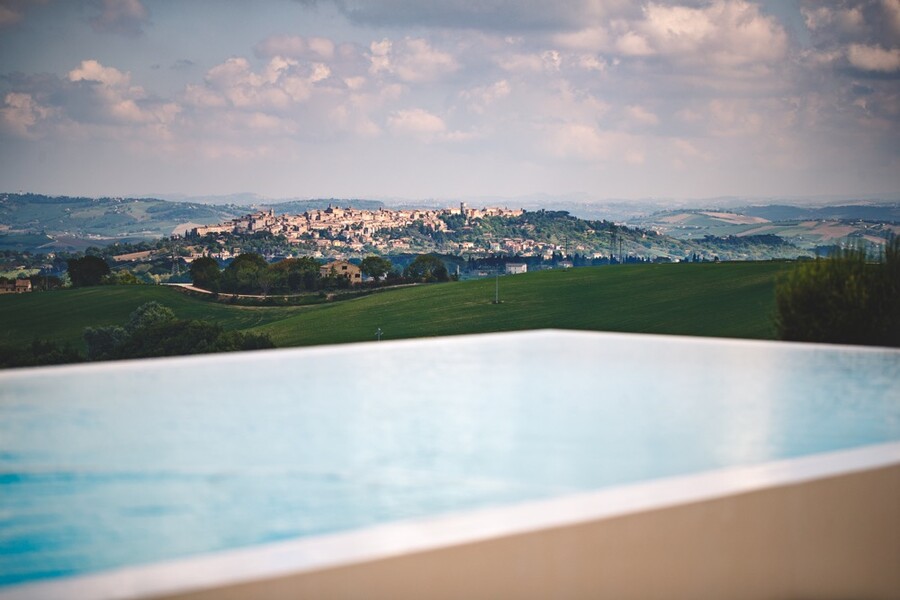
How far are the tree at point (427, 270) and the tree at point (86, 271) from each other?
32.5 ft

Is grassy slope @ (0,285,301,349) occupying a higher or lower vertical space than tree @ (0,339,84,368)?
higher

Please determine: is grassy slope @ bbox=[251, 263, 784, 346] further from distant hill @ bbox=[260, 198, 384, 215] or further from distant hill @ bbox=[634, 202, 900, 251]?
distant hill @ bbox=[260, 198, 384, 215]

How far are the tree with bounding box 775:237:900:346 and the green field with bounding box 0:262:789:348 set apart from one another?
14525 millimetres

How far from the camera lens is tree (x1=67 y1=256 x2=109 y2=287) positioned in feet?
97.7

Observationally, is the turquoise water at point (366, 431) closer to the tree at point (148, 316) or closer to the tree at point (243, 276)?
the tree at point (148, 316)

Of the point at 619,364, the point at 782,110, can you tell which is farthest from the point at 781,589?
the point at 782,110

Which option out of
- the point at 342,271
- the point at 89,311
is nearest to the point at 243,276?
the point at 342,271

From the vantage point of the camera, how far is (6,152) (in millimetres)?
26188

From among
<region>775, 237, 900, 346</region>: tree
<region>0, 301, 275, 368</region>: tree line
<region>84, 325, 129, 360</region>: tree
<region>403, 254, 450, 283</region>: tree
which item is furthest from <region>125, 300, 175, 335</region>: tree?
<region>775, 237, 900, 346</region>: tree

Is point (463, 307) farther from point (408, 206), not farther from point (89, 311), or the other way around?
point (89, 311)

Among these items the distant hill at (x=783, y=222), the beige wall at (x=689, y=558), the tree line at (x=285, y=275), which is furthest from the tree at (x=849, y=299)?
the tree line at (x=285, y=275)

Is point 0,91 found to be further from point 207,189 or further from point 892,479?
point 892,479

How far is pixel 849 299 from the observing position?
7355 millimetres

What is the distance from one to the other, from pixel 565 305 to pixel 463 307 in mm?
Answer: 3081
